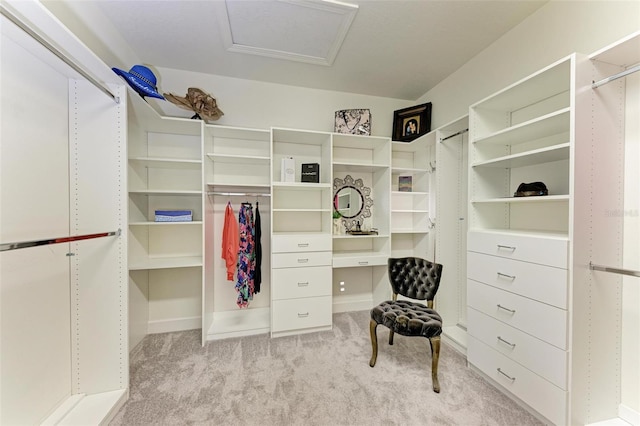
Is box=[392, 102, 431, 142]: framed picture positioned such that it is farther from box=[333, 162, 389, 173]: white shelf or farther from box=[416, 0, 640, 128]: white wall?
box=[333, 162, 389, 173]: white shelf

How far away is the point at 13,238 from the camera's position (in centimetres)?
117

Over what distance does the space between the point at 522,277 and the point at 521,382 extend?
2.20 feet

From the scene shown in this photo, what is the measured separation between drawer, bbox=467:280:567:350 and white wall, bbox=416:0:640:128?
1663 mm

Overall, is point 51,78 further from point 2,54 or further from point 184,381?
point 184,381

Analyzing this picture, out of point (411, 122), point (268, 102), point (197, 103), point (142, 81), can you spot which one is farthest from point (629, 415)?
point (142, 81)

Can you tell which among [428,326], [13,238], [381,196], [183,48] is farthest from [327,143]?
[13,238]

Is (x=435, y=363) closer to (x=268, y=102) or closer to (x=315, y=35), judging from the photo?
(x=315, y=35)

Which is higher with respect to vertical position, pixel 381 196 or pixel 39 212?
pixel 381 196

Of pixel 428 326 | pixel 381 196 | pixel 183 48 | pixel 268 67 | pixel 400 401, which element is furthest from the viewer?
pixel 381 196

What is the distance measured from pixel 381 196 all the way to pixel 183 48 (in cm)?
256

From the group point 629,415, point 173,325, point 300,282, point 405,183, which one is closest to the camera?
point 629,415

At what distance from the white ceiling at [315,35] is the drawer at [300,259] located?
1.98 meters

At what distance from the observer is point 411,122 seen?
117 inches

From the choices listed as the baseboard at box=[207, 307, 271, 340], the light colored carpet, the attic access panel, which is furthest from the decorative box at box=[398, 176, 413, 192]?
the baseboard at box=[207, 307, 271, 340]
